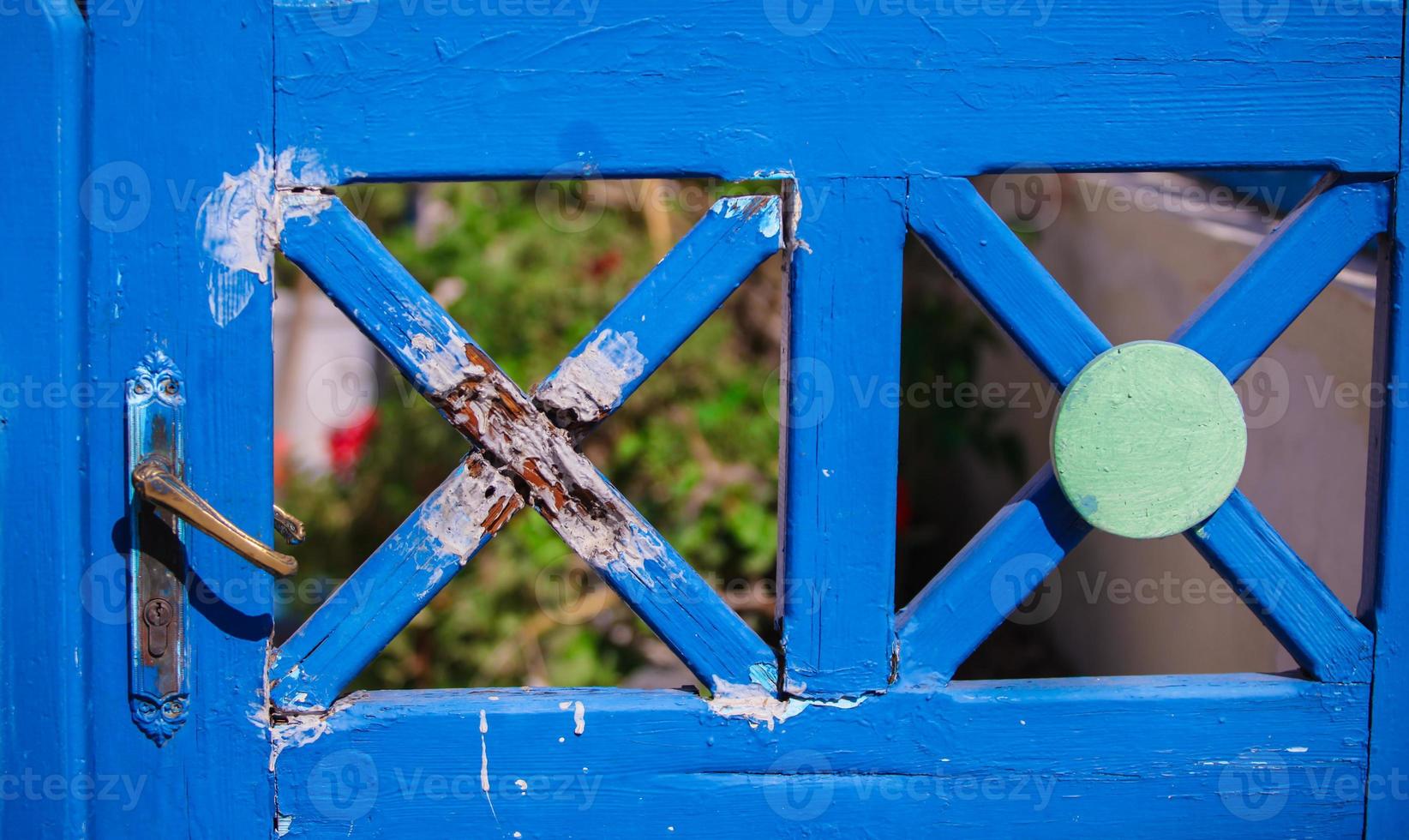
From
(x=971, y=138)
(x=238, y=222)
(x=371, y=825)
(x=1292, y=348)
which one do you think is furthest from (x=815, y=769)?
(x=1292, y=348)

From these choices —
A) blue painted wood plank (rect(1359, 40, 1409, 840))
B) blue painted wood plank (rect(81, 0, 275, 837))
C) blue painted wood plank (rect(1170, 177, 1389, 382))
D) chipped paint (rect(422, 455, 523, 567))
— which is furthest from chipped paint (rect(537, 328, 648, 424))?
blue painted wood plank (rect(1359, 40, 1409, 840))

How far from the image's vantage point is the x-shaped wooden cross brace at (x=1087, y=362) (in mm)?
1266

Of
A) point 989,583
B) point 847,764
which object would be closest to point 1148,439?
point 989,583

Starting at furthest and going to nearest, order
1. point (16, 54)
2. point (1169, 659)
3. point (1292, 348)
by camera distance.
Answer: point (1169, 659), point (1292, 348), point (16, 54)

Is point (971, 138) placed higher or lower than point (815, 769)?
higher

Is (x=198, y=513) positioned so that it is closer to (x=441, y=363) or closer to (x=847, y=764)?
(x=441, y=363)

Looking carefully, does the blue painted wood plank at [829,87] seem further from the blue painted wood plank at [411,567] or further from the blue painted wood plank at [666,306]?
the blue painted wood plank at [411,567]

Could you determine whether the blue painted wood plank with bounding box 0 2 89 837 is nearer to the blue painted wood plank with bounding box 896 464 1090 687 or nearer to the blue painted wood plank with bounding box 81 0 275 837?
A: the blue painted wood plank with bounding box 81 0 275 837

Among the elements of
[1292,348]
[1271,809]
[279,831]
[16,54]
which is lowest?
[1271,809]

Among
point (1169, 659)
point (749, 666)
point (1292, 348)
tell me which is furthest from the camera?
point (1169, 659)

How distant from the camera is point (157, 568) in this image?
48.4 inches

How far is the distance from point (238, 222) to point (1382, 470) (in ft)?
4.18

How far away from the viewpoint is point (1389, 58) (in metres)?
1.26

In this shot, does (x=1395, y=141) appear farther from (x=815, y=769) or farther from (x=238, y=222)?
(x=238, y=222)
